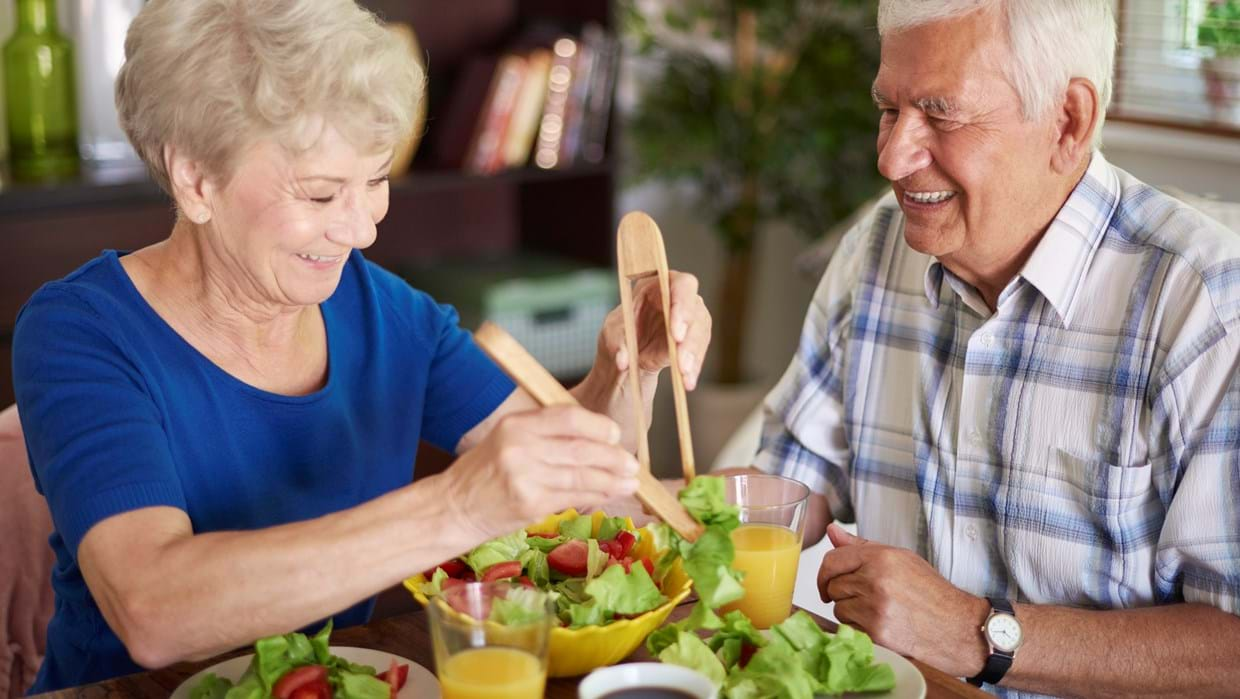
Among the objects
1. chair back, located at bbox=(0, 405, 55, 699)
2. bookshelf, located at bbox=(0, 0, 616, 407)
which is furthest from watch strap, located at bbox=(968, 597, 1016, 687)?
bookshelf, located at bbox=(0, 0, 616, 407)

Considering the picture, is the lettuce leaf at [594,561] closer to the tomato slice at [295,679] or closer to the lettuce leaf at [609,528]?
the lettuce leaf at [609,528]

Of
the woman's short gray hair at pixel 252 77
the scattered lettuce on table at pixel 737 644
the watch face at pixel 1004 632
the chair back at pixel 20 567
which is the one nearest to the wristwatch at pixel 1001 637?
the watch face at pixel 1004 632

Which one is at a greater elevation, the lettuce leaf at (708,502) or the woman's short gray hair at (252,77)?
the woman's short gray hair at (252,77)

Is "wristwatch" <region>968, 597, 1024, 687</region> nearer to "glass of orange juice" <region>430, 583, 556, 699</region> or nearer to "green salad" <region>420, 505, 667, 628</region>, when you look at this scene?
"green salad" <region>420, 505, 667, 628</region>

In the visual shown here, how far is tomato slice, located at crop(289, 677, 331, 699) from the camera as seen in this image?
1.23m

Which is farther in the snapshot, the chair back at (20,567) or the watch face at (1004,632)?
the chair back at (20,567)

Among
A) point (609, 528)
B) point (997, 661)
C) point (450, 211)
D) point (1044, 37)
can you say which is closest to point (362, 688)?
point (609, 528)

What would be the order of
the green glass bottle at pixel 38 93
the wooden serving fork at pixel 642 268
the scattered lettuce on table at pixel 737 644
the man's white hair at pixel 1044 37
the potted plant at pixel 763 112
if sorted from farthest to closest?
the potted plant at pixel 763 112, the green glass bottle at pixel 38 93, the man's white hair at pixel 1044 37, the wooden serving fork at pixel 642 268, the scattered lettuce on table at pixel 737 644

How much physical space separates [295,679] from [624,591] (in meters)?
0.31

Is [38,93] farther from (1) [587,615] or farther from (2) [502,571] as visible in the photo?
(1) [587,615]

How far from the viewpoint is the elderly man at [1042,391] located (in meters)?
1.50

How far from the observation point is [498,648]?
1.13 m

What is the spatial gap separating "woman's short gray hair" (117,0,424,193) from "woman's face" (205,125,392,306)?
2 cm

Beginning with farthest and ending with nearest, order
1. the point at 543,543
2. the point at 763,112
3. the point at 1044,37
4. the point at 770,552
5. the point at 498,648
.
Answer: the point at 763,112, the point at 1044,37, the point at 543,543, the point at 770,552, the point at 498,648
